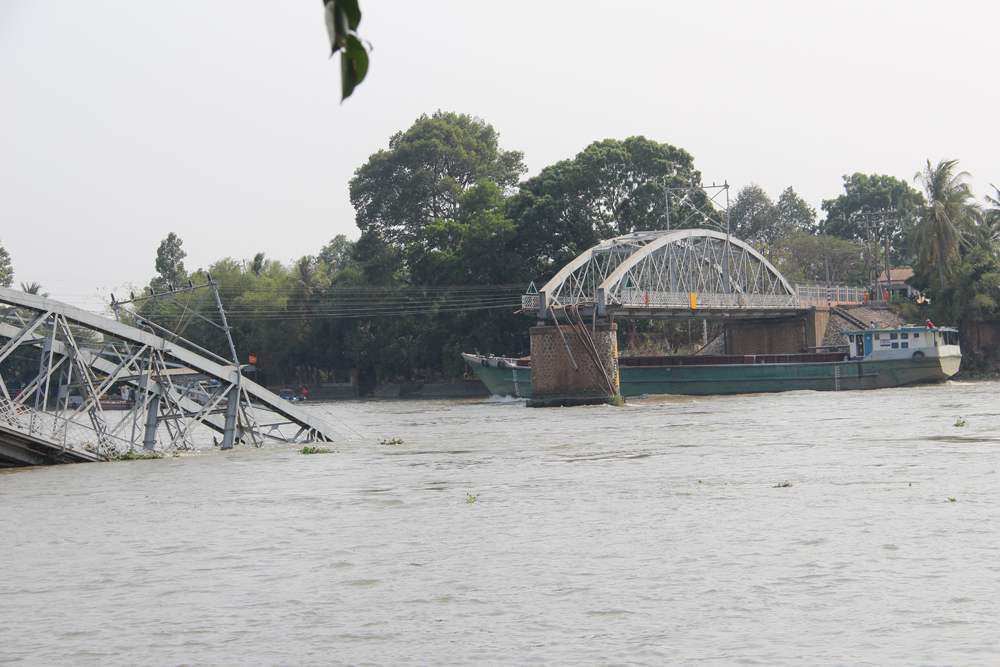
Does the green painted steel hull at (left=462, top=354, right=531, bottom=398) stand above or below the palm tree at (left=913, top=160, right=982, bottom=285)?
below

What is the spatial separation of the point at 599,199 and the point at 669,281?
541 inches

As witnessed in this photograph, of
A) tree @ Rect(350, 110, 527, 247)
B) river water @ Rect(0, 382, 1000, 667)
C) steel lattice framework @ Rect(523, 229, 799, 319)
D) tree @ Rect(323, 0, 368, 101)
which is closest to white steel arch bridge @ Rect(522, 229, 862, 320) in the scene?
steel lattice framework @ Rect(523, 229, 799, 319)

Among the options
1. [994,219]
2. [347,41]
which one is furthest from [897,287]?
[347,41]

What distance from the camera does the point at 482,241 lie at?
73.7 metres

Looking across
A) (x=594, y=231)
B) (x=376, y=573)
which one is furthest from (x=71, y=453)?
(x=594, y=231)

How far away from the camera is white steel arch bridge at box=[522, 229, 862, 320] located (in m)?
54.8

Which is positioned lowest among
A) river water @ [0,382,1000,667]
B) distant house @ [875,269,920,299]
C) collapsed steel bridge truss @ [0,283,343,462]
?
river water @ [0,382,1000,667]

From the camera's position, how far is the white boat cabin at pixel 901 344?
57.5 metres

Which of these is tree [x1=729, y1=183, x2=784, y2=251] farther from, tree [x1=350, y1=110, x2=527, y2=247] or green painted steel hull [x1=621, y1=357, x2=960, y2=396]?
green painted steel hull [x1=621, y1=357, x2=960, y2=396]

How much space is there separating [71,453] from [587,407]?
30.9 metres

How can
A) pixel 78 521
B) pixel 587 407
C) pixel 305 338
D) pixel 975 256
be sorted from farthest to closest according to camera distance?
pixel 305 338 < pixel 975 256 < pixel 587 407 < pixel 78 521

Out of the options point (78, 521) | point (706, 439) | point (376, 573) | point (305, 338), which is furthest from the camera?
point (305, 338)

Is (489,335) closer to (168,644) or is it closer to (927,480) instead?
(927,480)

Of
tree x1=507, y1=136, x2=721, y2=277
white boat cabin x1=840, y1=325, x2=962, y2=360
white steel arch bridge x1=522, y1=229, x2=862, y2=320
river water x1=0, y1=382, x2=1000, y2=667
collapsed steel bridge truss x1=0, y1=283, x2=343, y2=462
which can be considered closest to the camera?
river water x1=0, y1=382, x2=1000, y2=667
